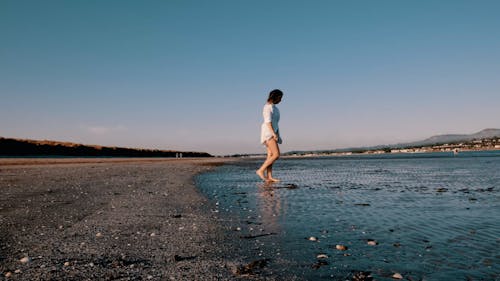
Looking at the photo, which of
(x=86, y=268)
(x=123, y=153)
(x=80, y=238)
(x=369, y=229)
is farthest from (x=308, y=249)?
(x=123, y=153)

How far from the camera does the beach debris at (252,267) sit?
3053 mm

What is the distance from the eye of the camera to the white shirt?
12.6 metres

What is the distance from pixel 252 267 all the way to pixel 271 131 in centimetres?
957

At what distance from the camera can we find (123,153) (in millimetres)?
75250

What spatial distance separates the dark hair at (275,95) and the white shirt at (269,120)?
0.66ft

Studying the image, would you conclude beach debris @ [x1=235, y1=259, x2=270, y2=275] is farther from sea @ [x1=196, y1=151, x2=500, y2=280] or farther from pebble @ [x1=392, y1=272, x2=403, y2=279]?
pebble @ [x1=392, y1=272, x2=403, y2=279]

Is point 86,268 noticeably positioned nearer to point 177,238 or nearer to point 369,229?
point 177,238

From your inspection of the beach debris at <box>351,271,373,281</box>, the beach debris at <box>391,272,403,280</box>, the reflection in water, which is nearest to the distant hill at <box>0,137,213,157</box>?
the reflection in water

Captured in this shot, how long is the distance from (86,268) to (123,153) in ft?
252

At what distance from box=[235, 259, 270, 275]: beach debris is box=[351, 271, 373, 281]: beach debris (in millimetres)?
821

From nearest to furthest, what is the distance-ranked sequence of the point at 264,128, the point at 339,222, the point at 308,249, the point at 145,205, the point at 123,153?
the point at 308,249 < the point at 339,222 < the point at 145,205 < the point at 264,128 < the point at 123,153

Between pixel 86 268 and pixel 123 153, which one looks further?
pixel 123 153

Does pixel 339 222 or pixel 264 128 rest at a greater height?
pixel 264 128

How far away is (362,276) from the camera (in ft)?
9.73
